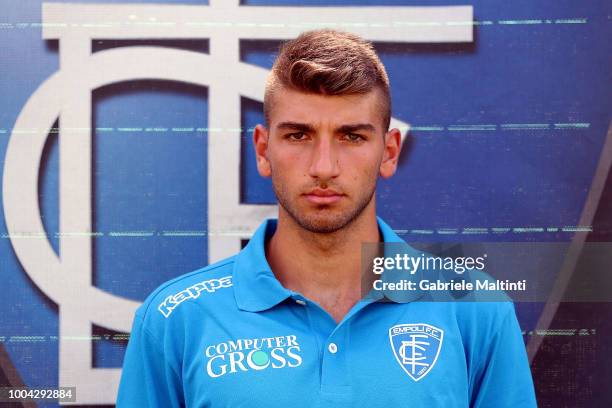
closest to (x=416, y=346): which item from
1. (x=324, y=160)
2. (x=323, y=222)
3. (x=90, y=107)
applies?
(x=323, y=222)

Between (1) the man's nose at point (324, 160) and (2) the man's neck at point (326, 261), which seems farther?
(2) the man's neck at point (326, 261)

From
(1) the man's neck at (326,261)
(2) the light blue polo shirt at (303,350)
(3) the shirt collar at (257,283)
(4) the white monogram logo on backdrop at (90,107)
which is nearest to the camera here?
(2) the light blue polo shirt at (303,350)

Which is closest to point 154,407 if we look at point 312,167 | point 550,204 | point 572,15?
point 312,167

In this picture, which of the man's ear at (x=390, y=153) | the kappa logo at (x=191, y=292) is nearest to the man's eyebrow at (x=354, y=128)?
the man's ear at (x=390, y=153)

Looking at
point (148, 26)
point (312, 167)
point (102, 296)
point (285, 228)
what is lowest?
point (102, 296)

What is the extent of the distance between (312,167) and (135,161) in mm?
751

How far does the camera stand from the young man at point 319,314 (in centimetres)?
179

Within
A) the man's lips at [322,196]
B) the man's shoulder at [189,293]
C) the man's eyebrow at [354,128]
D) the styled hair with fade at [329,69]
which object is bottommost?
the man's shoulder at [189,293]

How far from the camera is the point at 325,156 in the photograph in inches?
73.5

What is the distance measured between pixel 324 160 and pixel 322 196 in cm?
8

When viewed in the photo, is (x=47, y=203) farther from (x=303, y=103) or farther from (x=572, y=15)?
→ (x=572, y=15)

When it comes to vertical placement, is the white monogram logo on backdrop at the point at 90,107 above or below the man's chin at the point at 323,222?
above

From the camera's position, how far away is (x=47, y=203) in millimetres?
2393

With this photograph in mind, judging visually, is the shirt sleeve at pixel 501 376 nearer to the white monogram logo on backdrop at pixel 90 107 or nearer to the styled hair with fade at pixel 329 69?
the styled hair with fade at pixel 329 69
